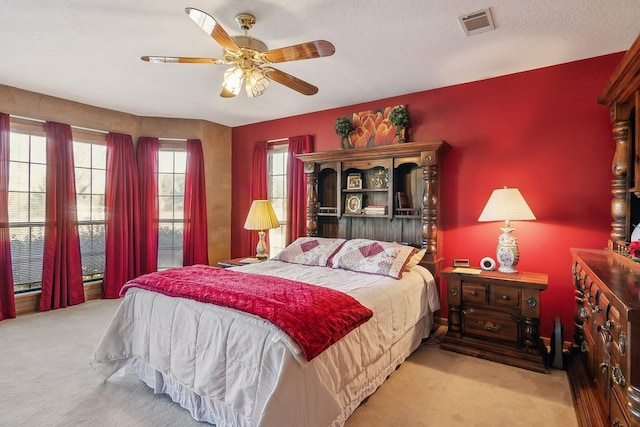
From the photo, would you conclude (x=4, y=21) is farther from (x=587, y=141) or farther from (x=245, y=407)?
(x=587, y=141)

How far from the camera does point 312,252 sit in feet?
11.6

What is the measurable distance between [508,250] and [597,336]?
108cm

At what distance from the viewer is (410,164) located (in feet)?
12.1

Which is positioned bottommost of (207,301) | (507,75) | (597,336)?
(597,336)

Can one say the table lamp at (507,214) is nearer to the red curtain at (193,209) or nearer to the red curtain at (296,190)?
the red curtain at (296,190)

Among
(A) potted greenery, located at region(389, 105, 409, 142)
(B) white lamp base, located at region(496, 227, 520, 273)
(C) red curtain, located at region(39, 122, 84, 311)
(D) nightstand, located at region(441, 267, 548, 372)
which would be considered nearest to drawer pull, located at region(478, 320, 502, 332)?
(D) nightstand, located at region(441, 267, 548, 372)

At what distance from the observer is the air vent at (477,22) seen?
2207 millimetres

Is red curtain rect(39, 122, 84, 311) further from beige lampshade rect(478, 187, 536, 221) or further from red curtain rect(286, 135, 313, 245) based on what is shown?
beige lampshade rect(478, 187, 536, 221)

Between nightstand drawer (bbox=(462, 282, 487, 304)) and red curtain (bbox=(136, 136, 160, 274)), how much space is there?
412 centimetres

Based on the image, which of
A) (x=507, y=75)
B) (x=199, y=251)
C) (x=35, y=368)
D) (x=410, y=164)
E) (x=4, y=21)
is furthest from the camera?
(x=199, y=251)

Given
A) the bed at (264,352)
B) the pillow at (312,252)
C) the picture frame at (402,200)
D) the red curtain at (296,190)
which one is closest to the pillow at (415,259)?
the bed at (264,352)

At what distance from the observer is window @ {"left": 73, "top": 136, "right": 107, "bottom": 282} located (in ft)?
14.3

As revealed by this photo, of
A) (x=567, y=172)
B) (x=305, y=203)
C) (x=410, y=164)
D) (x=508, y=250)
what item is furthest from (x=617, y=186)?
(x=305, y=203)

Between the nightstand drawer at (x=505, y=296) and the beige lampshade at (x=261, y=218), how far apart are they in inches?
101
